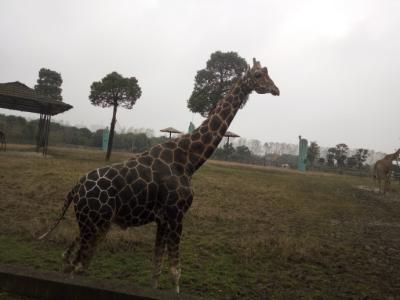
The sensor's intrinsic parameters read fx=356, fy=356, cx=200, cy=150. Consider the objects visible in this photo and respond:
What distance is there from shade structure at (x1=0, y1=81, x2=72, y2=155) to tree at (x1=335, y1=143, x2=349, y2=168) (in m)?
37.3

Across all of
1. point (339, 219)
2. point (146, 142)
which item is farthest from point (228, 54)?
point (339, 219)

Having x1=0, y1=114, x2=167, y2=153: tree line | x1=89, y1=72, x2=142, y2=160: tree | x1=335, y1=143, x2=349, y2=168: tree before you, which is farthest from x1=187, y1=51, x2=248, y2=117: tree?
x1=335, y1=143, x2=349, y2=168: tree

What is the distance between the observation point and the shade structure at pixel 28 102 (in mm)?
20594

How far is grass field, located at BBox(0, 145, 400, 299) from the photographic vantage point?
5.45 metres

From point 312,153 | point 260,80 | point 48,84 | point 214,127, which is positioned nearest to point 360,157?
point 312,153

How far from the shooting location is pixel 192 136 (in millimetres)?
4551

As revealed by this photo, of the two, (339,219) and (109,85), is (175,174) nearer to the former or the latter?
(339,219)

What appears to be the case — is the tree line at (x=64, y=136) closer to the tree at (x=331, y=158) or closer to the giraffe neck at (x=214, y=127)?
the tree at (x=331, y=158)

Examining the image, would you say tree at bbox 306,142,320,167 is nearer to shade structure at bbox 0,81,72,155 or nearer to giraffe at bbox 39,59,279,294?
shade structure at bbox 0,81,72,155

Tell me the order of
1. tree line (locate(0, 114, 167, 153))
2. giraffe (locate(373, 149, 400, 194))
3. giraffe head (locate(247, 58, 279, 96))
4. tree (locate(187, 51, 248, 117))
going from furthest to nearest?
tree line (locate(0, 114, 167, 153)) < tree (locate(187, 51, 248, 117)) < giraffe (locate(373, 149, 400, 194)) < giraffe head (locate(247, 58, 279, 96))

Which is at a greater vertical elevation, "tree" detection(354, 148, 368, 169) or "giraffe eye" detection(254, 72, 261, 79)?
"tree" detection(354, 148, 368, 169)

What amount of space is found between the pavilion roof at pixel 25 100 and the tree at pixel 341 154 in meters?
37.3

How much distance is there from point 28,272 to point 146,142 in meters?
45.7

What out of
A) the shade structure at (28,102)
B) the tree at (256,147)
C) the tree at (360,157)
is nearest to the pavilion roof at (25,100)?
the shade structure at (28,102)
